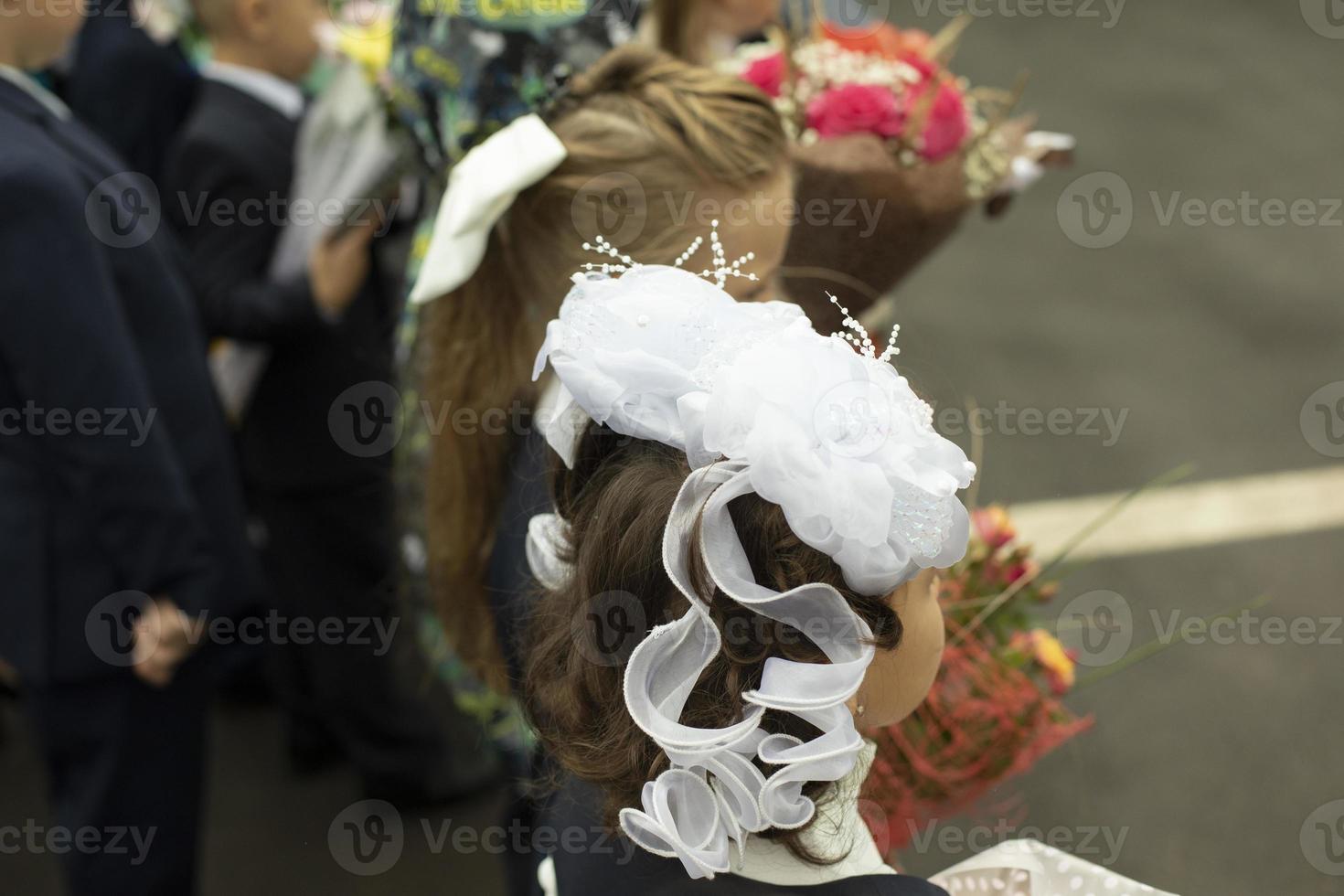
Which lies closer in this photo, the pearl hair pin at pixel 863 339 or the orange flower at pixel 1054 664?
the pearl hair pin at pixel 863 339

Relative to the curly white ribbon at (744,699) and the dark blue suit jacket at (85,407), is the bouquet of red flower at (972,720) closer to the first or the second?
the curly white ribbon at (744,699)

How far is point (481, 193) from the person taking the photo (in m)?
1.59

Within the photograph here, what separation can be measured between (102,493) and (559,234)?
2.94 ft

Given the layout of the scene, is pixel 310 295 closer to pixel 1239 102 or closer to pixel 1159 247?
pixel 1159 247

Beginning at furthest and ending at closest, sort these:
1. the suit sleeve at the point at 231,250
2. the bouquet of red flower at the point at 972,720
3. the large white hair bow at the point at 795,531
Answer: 1. the suit sleeve at the point at 231,250
2. the bouquet of red flower at the point at 972,720
3. the large white hair bow at the point at 795,531

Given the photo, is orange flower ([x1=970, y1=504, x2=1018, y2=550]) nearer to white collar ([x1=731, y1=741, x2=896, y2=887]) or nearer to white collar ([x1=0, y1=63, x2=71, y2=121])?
white collar ([x1=731, y1=741, x2=896, y2=887])

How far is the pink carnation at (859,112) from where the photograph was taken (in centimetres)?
185

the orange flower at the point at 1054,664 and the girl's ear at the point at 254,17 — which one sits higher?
the girl's ear at the point at 254,17

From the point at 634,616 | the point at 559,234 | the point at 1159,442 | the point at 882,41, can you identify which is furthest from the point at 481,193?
the point at 1159,442

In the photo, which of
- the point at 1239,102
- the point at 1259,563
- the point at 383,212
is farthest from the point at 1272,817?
the point at 1239,102

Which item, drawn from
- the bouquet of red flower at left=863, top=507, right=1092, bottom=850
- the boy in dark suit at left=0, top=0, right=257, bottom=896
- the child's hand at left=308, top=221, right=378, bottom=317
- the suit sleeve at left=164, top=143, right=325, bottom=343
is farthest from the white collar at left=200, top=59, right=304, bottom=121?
the bouquet of red flower at left=863, top=507, right=1092, bottom=850

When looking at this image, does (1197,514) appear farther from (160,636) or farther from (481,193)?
(160,636)

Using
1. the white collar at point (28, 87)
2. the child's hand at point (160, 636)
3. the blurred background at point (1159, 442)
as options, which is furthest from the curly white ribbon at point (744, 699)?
the white collar at point (28, 87)

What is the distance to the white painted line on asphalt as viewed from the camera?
3711 millimetres
